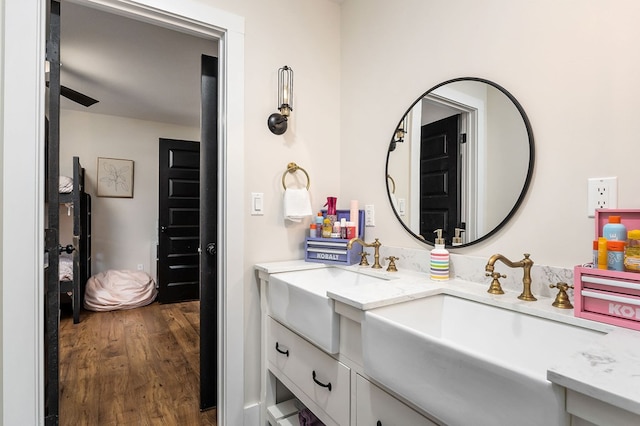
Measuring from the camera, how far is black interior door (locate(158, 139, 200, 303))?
3986 millimetres

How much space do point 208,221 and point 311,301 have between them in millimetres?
916

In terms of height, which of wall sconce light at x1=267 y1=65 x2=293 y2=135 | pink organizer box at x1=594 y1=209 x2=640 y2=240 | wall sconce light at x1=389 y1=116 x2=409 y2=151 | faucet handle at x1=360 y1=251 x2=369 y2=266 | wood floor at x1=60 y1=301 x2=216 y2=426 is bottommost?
wood floor at x1=60 y1=301 x2=216 y2=426

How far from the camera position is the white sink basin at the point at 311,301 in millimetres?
1120

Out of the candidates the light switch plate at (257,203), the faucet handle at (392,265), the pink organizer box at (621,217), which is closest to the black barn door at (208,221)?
the light switch plate at (257,203)

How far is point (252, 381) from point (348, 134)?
4.93ft

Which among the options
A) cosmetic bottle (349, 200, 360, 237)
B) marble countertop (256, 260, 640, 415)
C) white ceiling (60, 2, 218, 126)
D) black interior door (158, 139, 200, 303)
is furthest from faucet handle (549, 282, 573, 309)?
black interior door (158, 139, 200, 303)

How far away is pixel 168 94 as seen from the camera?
3.51 meters

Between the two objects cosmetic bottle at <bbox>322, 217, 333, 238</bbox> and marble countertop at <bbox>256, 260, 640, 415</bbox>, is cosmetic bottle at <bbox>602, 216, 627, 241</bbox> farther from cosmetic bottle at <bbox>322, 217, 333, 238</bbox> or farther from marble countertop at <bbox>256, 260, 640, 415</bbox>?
cosmetic bottle at <bbox>322, 217, 333, 238</bbox>

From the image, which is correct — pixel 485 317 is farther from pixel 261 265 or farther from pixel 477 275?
pixel 261 265

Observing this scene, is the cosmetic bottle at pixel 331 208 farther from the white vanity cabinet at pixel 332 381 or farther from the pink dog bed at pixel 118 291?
the pink dog bed at pixel 118 291

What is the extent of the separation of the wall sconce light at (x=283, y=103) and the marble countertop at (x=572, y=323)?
760 millimetres

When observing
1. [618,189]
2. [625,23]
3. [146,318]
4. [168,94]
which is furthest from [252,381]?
[168,94]

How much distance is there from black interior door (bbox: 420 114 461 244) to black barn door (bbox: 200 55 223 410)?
3.70 feet

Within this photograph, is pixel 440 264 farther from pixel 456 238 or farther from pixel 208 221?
pixel 208 221
